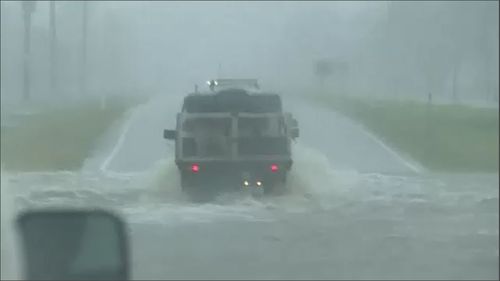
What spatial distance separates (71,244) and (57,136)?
23.9m

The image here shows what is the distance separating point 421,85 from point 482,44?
10.3ft

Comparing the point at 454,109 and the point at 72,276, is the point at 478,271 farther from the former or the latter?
the point at 454,109

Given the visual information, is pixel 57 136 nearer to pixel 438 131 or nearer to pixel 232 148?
pixel 438 131

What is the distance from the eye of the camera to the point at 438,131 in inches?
1235

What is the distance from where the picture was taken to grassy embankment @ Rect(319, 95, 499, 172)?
26.2 m

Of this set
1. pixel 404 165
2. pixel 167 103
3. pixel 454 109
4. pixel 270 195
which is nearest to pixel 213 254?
pixel 270 195

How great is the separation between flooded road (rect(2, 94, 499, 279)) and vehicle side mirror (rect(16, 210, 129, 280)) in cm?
406

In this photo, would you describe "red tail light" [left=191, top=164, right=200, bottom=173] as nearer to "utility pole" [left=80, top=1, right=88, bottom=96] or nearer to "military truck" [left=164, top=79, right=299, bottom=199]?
"military truck" [left=164, top=79, right=299, bottom=199]

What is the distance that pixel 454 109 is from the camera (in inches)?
1412

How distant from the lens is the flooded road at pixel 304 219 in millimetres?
11586

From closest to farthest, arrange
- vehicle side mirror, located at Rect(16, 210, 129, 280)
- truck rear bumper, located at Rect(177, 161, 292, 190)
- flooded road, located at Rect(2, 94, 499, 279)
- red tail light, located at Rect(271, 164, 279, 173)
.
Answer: vehicle side mirror, located at Rect(16, 210, 129, 280) → flooded road, located at Rect(2, 94, 499, 279) → truck rear bumper, located at Rect(177, 161, 292, 190) → red tail light, located at Rect(271, 164, 279, 173)

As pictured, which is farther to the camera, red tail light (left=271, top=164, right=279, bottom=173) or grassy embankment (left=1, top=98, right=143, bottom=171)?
grassy embankment (left=1, top=98, right=143, bottom=171)

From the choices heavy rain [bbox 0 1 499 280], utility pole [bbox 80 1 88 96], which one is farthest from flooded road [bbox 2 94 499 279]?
utility pole [bbox 80 1 88 96]

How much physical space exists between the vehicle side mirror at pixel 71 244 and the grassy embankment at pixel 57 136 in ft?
48.2
